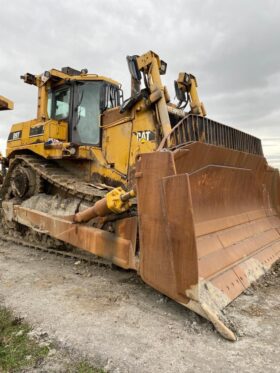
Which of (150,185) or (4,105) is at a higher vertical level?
(4,105)

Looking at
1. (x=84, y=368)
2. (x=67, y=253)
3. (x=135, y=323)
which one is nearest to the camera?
(x=84, y=368)

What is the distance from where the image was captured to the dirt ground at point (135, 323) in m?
2.28

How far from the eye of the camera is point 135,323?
285cm

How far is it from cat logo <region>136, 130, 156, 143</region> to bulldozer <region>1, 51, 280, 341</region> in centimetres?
3

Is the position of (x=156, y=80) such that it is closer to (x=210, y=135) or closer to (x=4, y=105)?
(x=210, y=135)

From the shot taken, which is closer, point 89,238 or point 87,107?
point 89,238

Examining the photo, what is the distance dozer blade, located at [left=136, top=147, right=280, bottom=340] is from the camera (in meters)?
2.76

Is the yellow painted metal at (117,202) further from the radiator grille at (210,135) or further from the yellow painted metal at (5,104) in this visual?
the yellow painted metal at (5,104)

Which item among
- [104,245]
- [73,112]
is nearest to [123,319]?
[104,245]

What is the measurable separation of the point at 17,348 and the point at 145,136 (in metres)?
3.15

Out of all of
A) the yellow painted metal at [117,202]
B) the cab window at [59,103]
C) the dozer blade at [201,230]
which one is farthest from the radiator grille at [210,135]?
the cab window at [59,103]

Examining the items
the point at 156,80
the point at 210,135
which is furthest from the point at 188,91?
the point at 210,135

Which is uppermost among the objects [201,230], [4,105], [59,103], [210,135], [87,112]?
[4,105]

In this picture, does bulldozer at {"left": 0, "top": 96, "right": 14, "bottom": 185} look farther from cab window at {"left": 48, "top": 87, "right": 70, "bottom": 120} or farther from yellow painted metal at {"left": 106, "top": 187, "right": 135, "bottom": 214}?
yellow painted metal at {"left": 106, "top": 187, "right": 135, "bottom": 214}
